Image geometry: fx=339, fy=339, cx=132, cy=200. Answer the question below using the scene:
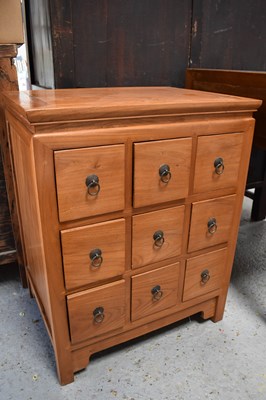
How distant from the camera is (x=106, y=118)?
81 cm

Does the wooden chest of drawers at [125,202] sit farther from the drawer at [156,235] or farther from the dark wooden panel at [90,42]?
the dark wooden panel at [90,42]

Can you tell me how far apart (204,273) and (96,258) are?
0.43m

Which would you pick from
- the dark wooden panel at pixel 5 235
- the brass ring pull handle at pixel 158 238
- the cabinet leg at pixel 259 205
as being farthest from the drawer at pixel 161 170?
the cabinet leg at pixel 259 205

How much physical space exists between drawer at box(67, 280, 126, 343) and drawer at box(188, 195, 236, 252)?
0.28 meters

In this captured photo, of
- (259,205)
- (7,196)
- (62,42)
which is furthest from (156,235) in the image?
(259,205)

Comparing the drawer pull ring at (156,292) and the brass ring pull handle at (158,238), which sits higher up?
the brass ring pull handle at (158,238)

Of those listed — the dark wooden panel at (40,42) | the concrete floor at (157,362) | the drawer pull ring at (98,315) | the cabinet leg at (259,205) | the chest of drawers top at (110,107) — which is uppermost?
the dark wooden panel at (40,42)

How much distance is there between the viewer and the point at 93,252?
3.01 feet

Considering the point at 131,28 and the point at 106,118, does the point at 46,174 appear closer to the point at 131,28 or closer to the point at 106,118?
the point at 106,118

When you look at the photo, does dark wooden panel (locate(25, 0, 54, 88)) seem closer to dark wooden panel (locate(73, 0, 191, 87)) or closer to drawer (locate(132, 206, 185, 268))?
dark wooden panel (locate(73, 0, 191, 87))

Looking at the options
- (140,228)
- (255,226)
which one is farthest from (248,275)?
(140,228)

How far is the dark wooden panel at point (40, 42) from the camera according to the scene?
49.0 inches

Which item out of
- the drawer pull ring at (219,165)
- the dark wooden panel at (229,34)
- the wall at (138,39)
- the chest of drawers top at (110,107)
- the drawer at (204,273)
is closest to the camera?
the chest of drawers top at (110,107)

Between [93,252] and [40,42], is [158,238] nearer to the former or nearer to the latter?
[93,252]
